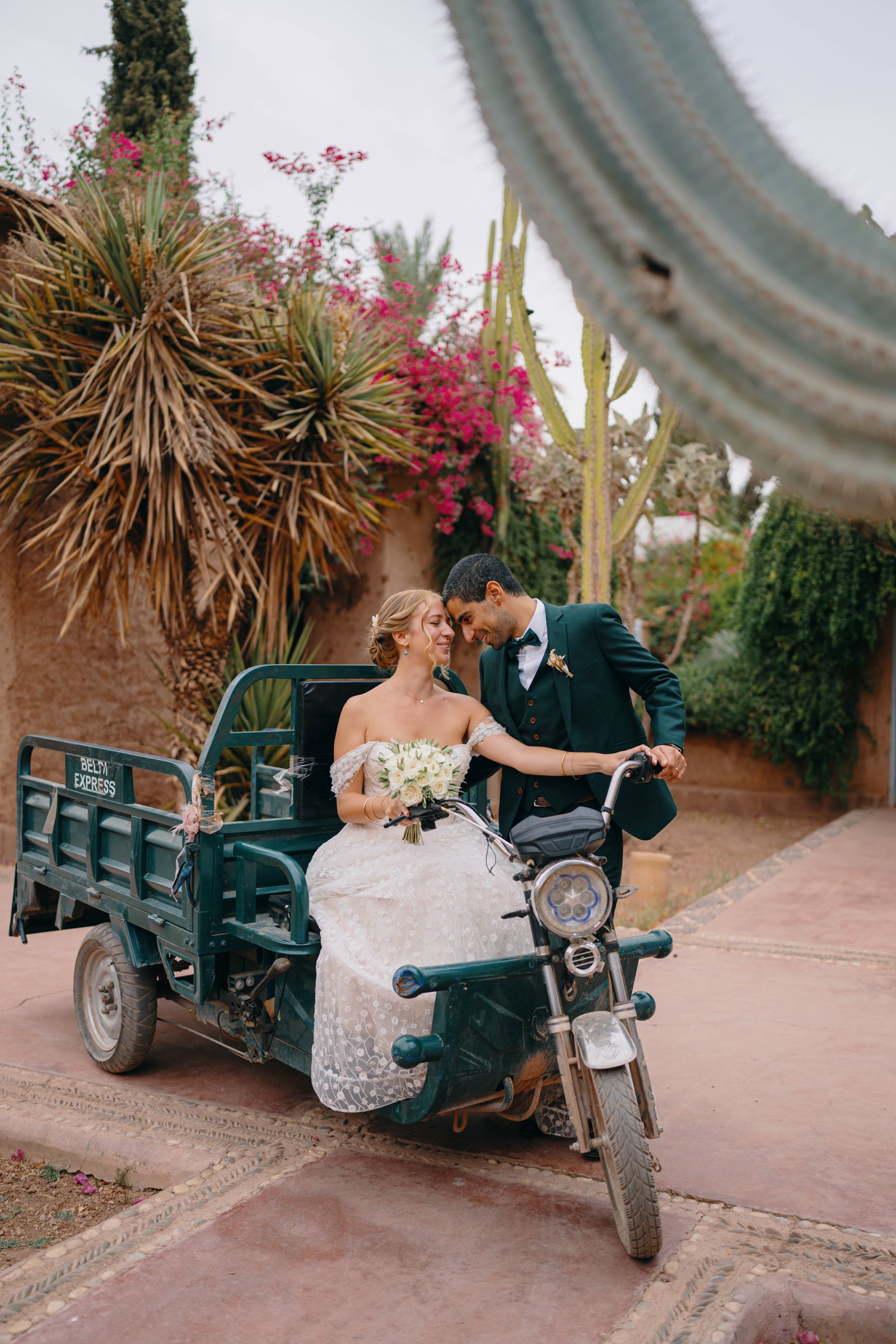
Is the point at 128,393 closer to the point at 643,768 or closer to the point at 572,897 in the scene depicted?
the point at 643,768

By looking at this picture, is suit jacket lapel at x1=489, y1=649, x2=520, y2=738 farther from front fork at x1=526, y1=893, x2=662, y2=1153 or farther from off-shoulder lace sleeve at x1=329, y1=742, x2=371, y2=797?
front fork at x1=526, y1=893, x2=662, y2=1153

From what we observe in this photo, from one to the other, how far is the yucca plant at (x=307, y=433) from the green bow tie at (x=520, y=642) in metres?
4.14

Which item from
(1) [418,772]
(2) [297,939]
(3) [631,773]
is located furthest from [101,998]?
(3) [631,773]

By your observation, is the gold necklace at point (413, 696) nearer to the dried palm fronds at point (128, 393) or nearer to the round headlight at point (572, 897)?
the round headlight at point (572, 897)

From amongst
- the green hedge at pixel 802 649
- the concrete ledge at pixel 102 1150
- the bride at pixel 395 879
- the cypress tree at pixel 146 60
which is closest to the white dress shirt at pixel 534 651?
the bride at pixel 395 879

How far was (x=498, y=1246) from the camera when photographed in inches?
120

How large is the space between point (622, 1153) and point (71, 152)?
36.4 ft

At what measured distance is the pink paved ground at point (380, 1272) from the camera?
264 cm

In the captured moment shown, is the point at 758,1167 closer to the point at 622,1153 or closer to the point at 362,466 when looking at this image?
the point at 622,1153

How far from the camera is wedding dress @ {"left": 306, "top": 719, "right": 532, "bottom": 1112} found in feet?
10.9

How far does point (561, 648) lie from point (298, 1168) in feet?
6.29

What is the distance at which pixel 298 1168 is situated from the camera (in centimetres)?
350

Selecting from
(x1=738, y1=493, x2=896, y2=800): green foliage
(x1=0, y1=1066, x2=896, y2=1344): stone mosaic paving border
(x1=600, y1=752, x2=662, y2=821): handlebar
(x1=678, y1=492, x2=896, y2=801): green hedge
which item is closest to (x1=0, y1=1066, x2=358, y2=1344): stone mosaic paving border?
(x1=0, y1=1066, x2=896, y2=1344): stone mosaic paving border

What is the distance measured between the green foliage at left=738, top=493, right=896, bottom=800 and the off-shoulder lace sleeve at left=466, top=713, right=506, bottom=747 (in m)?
9.07
